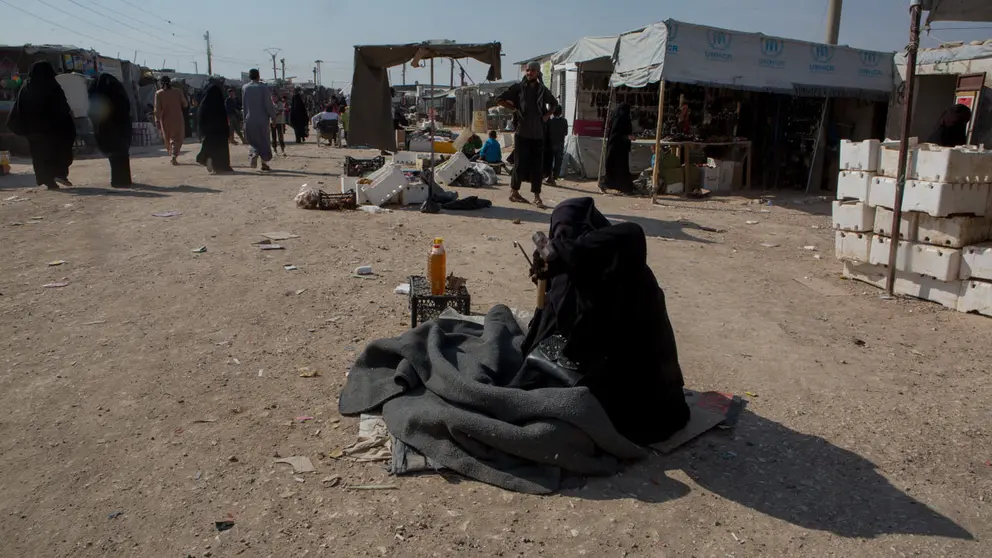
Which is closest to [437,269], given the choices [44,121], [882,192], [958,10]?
[882,192]

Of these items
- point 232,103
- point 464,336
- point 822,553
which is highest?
point 232,103

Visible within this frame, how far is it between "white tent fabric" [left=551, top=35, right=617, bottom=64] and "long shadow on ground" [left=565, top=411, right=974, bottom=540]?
10.6 metres

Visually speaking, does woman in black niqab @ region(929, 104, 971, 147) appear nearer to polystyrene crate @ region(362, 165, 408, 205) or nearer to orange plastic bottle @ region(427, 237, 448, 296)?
polystyrene crate @ region(362, 165, 408, 205)

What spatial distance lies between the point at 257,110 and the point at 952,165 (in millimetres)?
11139

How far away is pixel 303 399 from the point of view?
3691 millimetres

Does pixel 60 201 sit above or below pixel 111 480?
above

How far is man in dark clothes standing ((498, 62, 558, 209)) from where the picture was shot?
9781 millimetres

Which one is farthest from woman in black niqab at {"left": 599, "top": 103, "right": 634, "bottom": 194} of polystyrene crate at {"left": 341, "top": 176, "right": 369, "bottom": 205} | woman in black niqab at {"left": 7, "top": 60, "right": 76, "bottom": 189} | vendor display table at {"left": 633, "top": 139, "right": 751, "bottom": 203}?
woman in black niqab at {"left": 7, "top": 60, "right": 76, "bottom": 189}

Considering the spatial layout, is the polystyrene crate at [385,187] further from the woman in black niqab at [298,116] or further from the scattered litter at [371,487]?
the woman in black niqab at [298,116]

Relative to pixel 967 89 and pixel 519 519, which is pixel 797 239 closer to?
pixel 519 519

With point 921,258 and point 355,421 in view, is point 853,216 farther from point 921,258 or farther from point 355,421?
point 355,421

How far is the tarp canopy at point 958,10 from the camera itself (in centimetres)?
604

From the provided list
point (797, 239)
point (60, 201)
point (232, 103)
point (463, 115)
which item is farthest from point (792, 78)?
point (463, 115)

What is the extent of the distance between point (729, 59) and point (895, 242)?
7.13m
